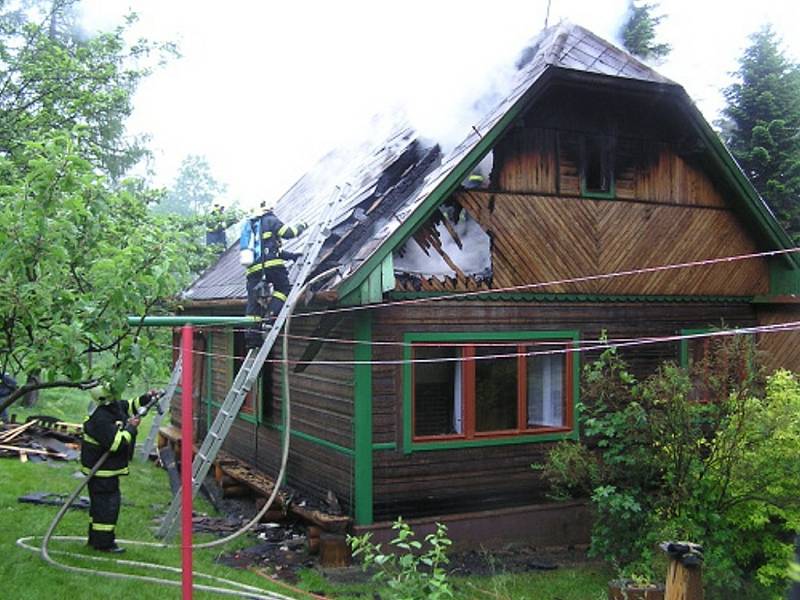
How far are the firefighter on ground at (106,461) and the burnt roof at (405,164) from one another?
9.01 feet

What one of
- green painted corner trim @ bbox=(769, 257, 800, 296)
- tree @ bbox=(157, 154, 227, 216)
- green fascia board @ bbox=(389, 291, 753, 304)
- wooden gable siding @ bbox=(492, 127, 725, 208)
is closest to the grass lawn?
green fascia board @ bbox=(389, 291, 753, 304)

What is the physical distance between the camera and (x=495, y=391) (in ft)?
31.9

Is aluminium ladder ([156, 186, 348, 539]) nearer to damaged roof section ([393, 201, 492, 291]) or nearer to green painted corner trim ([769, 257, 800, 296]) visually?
damaged roof section ([393, 201, 492, 291])

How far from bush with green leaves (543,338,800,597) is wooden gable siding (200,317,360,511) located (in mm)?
2572

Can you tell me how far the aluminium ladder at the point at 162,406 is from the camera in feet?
42.8

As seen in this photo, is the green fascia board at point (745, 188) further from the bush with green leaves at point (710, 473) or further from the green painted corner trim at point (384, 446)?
the green painted corner trim at point (384, 446)

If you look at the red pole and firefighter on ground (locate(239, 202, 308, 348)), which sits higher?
firefighter on ground (locate(239, 202, 308, 348))

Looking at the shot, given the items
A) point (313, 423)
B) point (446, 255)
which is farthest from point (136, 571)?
point (446, 255)

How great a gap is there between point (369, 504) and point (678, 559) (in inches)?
176

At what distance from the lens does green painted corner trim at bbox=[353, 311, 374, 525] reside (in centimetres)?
878

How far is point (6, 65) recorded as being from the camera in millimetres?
14227

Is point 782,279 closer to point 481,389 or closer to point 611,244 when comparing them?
point 611,244

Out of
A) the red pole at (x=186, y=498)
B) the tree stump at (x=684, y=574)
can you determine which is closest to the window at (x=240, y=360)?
the red pole at (x=186, y=498)

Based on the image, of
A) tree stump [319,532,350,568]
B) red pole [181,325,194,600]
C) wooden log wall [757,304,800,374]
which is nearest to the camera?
red pole [181,325,194,600]
